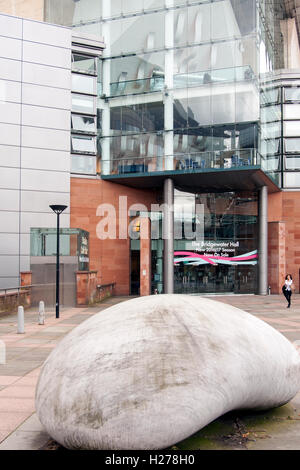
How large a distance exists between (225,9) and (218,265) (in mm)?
18253

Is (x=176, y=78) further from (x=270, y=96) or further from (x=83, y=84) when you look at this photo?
(x=270, y=96)

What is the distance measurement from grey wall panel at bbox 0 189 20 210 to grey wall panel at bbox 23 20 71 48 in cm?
1109

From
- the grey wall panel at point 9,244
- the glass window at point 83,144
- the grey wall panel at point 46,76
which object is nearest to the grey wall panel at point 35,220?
the grey wall panel at point 9,244

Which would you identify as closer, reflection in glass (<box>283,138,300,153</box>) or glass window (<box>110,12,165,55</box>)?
glass window (<box>110,12,165,55</box>)

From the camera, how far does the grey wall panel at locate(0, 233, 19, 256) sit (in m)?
32.2

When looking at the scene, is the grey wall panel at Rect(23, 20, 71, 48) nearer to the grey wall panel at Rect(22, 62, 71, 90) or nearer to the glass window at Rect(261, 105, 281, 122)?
the grey wall panel at Rect(22, 62, 71, 90)

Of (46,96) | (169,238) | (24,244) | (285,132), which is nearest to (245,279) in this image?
(169,238)

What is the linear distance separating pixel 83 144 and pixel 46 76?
5.44 m

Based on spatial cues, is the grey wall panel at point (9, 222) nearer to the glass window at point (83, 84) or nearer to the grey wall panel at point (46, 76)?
the grey wall panel at point (46, 76)

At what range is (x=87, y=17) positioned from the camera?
120 ft

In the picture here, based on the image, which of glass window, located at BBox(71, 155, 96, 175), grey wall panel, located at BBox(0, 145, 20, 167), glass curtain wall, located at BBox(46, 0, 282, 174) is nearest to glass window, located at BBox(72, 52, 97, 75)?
glass curtain wall, located at BBox(46, 0, 282, 174)

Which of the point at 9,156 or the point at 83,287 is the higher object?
the point at 9,156

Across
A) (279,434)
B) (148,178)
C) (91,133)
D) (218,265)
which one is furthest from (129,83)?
(279,434)

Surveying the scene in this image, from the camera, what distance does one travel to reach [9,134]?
32719mm
